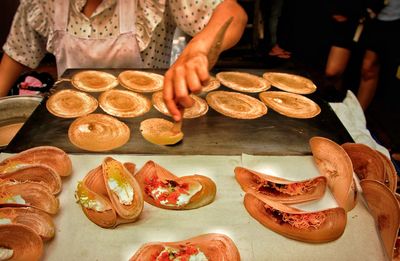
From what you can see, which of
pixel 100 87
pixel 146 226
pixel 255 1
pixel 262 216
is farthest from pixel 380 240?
pixel 255 1

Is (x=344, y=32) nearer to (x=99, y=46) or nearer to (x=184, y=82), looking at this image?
(x=99, y=46)

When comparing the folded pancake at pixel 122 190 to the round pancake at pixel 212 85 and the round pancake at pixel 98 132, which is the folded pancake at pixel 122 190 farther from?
the round pancake at pixel 212 85

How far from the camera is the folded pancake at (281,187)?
1168mm

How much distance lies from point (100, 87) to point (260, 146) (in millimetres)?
790

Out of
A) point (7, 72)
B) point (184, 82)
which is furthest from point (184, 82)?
point (7, 72)

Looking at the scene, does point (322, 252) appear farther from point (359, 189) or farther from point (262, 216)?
point (359, 189)

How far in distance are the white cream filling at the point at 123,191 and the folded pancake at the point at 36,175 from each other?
0.17 metres

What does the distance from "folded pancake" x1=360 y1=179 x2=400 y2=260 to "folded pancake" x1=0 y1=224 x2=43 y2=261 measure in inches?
35.7

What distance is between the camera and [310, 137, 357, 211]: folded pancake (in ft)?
3.70

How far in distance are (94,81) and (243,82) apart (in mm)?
720

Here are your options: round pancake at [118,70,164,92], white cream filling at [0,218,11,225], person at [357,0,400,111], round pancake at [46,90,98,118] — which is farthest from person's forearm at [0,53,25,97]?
person at [357,0,400,111]

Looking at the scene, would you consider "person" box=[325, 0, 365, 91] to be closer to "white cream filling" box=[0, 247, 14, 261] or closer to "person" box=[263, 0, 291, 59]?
"person" box=[263, 0, 291, 59]

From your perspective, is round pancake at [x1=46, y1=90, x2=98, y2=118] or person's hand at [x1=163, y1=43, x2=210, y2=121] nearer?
person's hand at [x1=163, y1=43, x2=210, y2=121]

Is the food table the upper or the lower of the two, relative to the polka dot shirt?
lower
